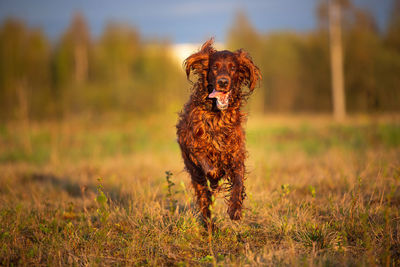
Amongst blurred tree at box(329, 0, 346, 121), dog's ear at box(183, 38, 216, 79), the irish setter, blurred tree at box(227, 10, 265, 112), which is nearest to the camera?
the irish setter

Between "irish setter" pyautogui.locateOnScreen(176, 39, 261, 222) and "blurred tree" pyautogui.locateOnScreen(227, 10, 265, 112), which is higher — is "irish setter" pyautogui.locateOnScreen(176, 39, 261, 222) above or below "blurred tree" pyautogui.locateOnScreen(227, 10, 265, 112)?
below

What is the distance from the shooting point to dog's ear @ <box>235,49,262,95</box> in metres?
3.62

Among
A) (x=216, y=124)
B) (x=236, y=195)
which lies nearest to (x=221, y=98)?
(x=216, y=124)

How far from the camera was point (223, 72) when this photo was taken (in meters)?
3.36

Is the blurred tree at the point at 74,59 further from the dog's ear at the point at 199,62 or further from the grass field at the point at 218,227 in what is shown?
the dog's ear at the point at 199,62

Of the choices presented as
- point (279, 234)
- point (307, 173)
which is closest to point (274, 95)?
point (307, 173)

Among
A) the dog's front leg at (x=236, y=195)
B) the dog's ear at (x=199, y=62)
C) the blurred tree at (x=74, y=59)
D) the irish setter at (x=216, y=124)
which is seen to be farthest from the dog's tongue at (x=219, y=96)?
the blurred tree at (x=74, y=59)

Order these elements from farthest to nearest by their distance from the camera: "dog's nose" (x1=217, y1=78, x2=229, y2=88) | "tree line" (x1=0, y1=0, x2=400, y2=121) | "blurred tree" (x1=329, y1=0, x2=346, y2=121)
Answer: "tree line" (x1=0, y1=0, x2=400, y2=121) < "blurred tree" (x1=329, y1=0, x2=346, y2=121) < "dog's nose" (x1=217, y1=78, x2=229, y2=88)

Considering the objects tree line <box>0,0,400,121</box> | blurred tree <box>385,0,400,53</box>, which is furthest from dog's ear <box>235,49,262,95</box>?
blurred tree <box>385,0,400,53</box>

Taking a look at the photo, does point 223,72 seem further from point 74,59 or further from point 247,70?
point 74,59

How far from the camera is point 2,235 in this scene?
3328 millimetres

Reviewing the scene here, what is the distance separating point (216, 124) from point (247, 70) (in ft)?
2.68

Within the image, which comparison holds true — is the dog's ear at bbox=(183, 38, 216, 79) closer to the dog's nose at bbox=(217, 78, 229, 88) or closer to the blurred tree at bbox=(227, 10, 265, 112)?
the dog's nose at bbox=(217, 78, 229, 88)

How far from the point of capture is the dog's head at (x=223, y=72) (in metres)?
3.28
